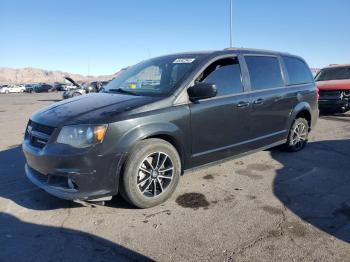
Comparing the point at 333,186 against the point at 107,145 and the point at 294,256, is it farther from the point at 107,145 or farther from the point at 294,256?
the point at 107,145

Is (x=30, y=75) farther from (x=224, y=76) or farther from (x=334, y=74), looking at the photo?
(x=224, y=76)

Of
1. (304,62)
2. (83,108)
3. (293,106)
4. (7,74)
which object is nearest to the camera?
(83,108)

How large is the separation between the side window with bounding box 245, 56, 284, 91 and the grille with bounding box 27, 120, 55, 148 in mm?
3012

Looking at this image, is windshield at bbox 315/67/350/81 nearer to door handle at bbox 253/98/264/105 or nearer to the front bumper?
door handle at bbox 253/98/264/105

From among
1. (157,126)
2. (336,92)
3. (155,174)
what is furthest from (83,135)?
(336,92)

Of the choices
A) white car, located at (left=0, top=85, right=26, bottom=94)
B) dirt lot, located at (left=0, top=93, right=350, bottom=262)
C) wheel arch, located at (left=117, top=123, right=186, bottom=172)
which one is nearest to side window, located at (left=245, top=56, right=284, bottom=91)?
dirt lot, located at (left=0, top=93, right=350, bottom=262)

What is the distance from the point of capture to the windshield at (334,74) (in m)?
12.3

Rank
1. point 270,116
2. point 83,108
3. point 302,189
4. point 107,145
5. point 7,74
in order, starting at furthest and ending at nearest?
point 7,74 → point 270,116 → point 302,189 → point 83,108 → point 107,145

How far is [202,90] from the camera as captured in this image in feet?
13.6

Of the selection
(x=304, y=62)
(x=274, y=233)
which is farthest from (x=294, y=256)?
(x=304, y=62)

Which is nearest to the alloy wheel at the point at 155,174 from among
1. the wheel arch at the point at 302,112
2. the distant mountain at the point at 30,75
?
the wheel arch at the point at 302,112

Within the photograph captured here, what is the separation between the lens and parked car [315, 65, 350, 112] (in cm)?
1122

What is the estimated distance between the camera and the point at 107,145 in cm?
361

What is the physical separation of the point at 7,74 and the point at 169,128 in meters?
166
